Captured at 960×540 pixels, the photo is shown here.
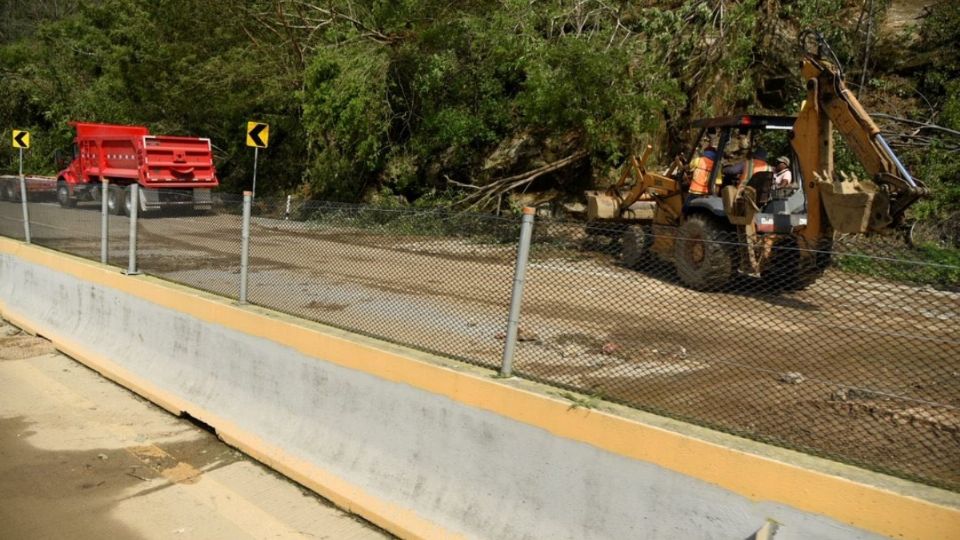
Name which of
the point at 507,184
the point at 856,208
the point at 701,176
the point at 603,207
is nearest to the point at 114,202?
the point at 603,207

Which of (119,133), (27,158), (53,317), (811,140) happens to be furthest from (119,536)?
(27,158)

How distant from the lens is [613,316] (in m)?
4.32

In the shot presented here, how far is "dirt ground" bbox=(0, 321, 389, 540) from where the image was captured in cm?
475

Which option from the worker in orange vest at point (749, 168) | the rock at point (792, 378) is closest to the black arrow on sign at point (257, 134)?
the worker in orange vest at point (749, 168)

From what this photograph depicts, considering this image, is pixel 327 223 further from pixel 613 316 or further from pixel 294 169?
pixel 294 169

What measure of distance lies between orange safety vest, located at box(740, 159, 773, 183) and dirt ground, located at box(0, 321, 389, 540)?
24.3 ft

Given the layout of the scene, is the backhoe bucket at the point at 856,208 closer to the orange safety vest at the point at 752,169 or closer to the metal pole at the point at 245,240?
the orange safety vest at the point at 752,169

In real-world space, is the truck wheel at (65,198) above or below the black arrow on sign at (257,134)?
below

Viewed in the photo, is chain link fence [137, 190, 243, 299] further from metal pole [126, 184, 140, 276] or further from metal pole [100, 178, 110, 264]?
metal pole [100, 178, 110, 264]

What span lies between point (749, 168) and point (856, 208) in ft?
6.59

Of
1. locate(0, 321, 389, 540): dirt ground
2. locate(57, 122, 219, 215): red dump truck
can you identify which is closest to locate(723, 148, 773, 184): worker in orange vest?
locate(0, 321, 389, 540): dirt ground

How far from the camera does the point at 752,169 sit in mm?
9898

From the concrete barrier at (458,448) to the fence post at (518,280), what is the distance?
8.5 inches

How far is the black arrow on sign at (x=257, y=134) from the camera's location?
20172 millimetres
